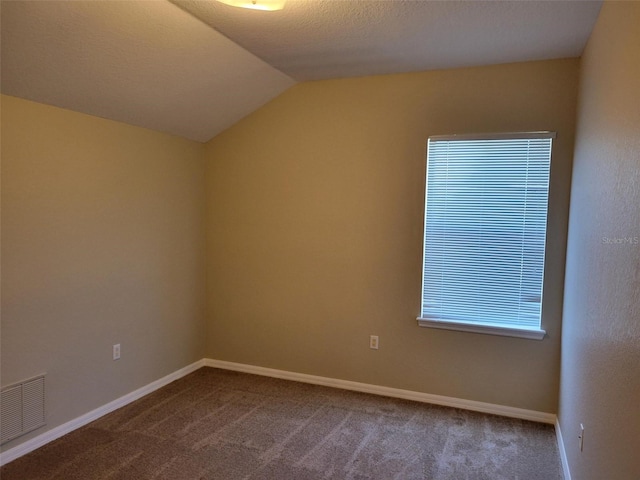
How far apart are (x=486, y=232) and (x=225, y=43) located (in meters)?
2.25

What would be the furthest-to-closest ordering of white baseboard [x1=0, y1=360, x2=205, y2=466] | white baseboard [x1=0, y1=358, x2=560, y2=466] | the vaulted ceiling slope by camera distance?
white baseboard [x1=0, y1=358, x2=560, y2=466], white baseboard [x1=0, y1=360, x2=205, y2=466], the vaulted ceiling slope

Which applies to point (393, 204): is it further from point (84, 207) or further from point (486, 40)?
point (84, 207)

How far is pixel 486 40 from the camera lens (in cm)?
264

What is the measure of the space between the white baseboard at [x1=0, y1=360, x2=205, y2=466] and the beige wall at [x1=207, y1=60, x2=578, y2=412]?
1.80ft

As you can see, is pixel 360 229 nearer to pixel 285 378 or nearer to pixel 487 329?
pixel 487 329

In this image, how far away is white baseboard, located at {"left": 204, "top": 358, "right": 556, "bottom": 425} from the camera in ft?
10.3

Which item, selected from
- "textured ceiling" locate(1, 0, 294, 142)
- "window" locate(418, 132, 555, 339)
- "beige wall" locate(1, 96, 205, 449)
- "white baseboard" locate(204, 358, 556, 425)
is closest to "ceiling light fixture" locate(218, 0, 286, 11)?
"textured ceiling" locate(1, 0, 294, 142)

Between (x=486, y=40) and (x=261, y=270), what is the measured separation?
251 cm

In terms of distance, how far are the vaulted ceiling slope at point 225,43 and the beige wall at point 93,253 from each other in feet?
0.78

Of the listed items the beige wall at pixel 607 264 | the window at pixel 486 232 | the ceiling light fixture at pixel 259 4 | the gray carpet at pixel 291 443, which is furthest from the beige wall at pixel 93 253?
the beige wall at pixel 607 264

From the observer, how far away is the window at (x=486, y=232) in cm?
306

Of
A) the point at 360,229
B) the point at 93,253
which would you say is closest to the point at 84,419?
the point at 93,253

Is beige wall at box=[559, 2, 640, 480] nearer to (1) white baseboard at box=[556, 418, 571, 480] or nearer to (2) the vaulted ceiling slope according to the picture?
(1) white baseboard at box=[556, 418, 571, 480]

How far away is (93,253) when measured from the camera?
297 centimetres
